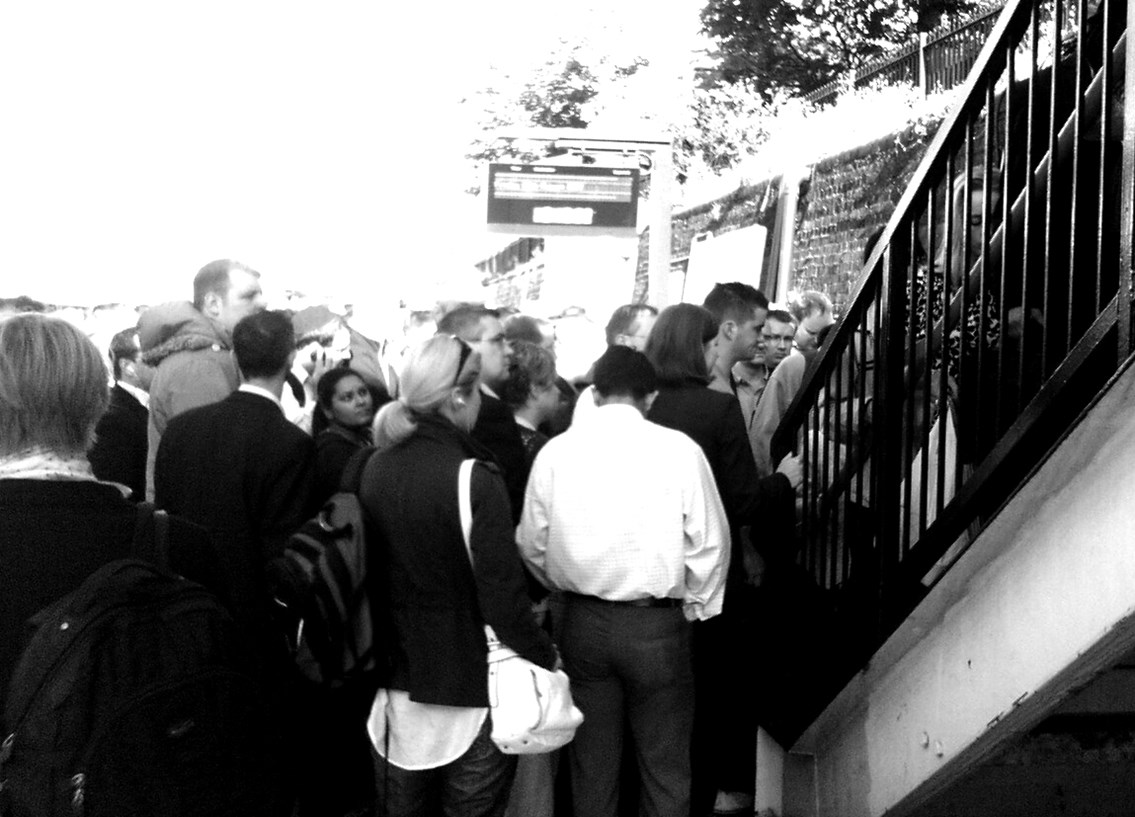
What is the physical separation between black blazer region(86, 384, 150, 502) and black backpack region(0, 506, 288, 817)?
311 centimetres

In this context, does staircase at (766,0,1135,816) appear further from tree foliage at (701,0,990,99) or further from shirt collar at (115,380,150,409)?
tree foliage at (701,0,990,99)

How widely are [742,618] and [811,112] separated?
48.4 feet

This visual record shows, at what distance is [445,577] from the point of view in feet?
13.4

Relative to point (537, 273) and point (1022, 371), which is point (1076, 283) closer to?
point (1022, 371)

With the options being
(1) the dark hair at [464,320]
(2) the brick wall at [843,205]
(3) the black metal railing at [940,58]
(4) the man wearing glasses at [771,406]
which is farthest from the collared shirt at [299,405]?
(3) the black metal railing at [940,58]

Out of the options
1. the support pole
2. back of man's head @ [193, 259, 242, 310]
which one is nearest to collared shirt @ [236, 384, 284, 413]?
back of man's head @ [193, 259, 242, 310]

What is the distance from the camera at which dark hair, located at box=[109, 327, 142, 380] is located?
6.88 m

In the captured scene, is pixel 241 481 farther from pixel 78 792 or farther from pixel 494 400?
pixel 78 792

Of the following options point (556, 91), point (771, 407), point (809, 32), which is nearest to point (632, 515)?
point (771, 407)

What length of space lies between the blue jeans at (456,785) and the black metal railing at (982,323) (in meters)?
1.16

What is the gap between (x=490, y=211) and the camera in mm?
15953

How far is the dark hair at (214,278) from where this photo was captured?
5.49 m

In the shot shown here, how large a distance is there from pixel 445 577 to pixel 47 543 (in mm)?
1369

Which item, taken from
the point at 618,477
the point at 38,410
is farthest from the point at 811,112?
the point at 38,410
